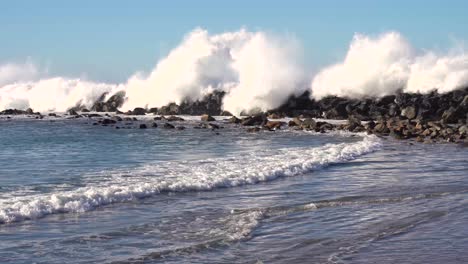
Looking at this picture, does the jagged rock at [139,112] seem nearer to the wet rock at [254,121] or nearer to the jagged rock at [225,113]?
the jagged rock at [225,113]

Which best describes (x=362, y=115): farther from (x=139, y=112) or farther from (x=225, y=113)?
(x=139, y=112)

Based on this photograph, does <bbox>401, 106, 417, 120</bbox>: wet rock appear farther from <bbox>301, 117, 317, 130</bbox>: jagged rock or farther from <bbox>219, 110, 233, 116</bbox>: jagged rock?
<bbox>219, 110, 233, 116</bbox>: jagged rock

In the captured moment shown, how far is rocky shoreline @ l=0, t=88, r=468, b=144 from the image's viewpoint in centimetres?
3092

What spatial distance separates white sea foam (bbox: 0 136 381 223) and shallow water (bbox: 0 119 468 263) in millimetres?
31

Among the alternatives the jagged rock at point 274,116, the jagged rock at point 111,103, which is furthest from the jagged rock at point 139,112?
the jagged rock at point 274,116

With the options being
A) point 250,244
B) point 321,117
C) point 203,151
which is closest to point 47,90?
point 321,117

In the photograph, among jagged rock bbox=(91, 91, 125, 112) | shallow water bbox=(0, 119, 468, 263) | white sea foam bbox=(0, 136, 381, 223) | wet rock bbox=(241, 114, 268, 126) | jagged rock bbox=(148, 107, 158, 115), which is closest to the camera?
shallow water bbox=(0, 119, 468, 263)

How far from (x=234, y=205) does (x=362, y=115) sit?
92.2 ft

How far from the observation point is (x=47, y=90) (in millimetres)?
64938

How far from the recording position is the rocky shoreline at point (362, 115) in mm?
30920

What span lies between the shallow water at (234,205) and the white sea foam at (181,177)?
0.10 ft

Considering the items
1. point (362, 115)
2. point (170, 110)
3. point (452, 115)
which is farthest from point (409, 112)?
point (170, 110)

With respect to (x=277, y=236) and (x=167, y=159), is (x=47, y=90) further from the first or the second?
(x=277, y=236)

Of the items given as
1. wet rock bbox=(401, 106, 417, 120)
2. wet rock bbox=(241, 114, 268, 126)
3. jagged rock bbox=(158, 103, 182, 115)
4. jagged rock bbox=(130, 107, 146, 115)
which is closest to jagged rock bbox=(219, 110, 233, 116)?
jagged rock bbox=(158, 103, 182, 115)
